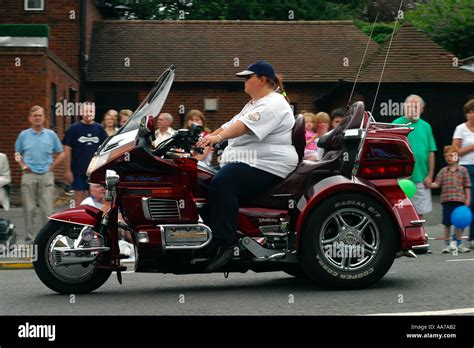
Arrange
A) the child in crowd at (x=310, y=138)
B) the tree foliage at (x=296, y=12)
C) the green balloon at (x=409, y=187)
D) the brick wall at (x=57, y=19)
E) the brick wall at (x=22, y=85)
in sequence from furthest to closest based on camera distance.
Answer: the tree foliage at (x=296, y=12), the brick wall at (x=57, y=19), the brick wall at (x=22, y=85), the child in crowd at (x=310, y=138), the green balloon at (x=409, y=187)

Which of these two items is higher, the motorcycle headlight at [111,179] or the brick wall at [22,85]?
the brick wall at [22,85]

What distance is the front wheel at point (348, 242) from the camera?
7.96 m

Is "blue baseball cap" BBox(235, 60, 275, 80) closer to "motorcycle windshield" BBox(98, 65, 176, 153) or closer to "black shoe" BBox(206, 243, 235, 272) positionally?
"motorcycle windshield" BBox(98, 65, 176, 153)

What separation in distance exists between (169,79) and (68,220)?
4.71ft

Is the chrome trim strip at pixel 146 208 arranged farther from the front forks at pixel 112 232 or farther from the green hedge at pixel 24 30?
the green hedge at pixel 24 30

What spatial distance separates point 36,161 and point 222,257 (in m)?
5.86

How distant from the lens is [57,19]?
3033 centimetres

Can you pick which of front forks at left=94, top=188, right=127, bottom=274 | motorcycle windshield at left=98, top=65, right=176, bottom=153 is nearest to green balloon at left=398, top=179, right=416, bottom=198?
motorcycle windshield at left=98, top=65, right=176, bottom=153

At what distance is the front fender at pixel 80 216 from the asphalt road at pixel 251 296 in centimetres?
62

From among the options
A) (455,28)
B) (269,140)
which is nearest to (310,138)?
(269,140)

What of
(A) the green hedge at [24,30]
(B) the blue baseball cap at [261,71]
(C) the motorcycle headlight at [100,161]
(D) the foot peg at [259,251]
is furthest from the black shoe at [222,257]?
(A) the green hedge at [24,30]

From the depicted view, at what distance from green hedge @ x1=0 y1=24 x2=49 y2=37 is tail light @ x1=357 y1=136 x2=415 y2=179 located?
15052 mm

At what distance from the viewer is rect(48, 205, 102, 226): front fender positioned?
7930 mm
